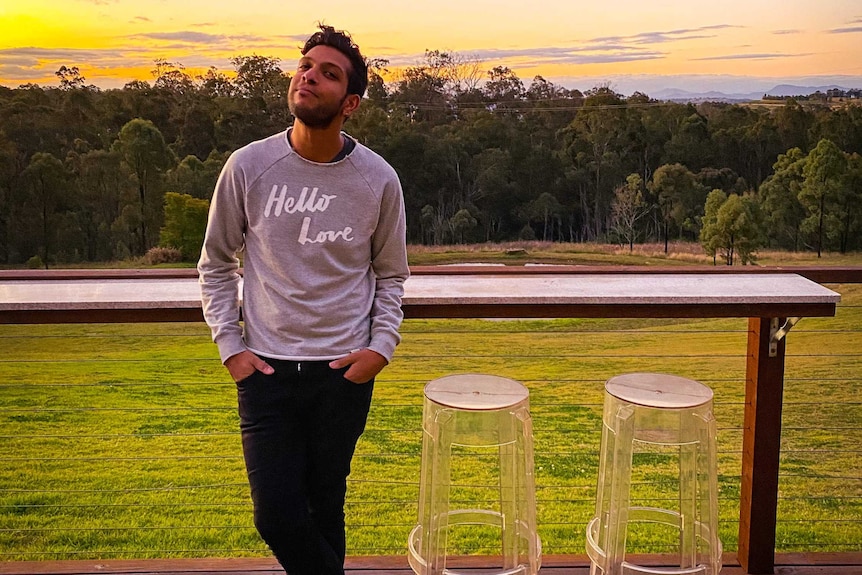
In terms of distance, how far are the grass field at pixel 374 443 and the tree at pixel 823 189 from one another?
2113 millimetres

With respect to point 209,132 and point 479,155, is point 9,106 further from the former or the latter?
point 479,155

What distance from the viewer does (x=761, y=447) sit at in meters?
1.99

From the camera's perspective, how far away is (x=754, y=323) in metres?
2.00

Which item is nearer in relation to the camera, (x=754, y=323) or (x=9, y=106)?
(x=754, y=323)

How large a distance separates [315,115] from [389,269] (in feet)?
1.20

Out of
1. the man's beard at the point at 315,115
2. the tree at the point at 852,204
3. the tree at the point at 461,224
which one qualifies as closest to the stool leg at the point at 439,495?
the man's beard at the point at 315,115

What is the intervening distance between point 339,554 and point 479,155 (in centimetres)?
1020

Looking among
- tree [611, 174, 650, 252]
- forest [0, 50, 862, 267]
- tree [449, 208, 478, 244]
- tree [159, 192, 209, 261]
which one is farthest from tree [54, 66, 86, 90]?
tree [611, 174, 650, 252]

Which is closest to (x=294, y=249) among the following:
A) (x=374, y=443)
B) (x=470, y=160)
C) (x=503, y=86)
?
(x=374, y=443)

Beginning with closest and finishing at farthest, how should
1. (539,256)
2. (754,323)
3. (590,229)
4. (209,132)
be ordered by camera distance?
1. (754,323)
2. (209,132)
3. (539,256)
4. (590,229)

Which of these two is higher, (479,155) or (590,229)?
(479,155)

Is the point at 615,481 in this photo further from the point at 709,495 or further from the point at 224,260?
the point at 224,260

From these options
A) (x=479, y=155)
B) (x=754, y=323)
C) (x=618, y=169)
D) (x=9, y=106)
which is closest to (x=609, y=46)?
(x=618, y=169)

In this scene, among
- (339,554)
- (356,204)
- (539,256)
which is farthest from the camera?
(539,256)
